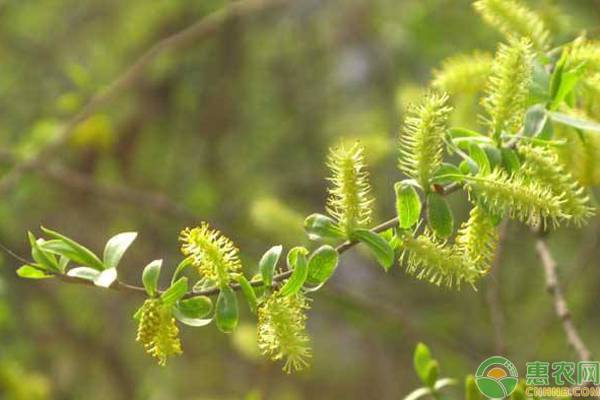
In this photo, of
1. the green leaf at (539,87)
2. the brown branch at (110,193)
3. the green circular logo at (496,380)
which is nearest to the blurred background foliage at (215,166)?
the brown branch at (110,193)

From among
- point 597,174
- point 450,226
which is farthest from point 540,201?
point 597,174

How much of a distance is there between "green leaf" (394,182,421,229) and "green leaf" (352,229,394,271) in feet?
0.10

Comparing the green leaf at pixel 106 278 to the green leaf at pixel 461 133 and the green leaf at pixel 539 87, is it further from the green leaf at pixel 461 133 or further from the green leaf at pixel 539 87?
the green leaf at pixel 539 87

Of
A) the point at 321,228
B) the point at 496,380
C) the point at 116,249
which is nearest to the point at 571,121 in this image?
the point at 321,228

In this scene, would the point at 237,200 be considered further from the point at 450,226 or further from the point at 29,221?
the point at 450,226

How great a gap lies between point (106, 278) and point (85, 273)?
0.13 ft

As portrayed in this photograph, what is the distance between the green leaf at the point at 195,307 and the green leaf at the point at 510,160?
0.34 m

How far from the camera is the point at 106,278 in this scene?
0.95 m

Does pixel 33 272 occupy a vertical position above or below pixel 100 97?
below

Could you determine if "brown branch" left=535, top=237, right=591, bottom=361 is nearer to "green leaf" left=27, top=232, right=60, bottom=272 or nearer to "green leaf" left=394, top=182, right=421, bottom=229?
"green leaf" left=394, top=182, right=421, bottom=229

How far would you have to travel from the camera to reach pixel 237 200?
3160 millimetres

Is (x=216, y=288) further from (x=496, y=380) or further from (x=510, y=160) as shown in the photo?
(x=496, y=380)

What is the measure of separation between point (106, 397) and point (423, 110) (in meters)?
2.40

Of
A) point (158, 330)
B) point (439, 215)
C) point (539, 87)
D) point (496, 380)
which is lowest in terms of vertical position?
point (496, 380)
